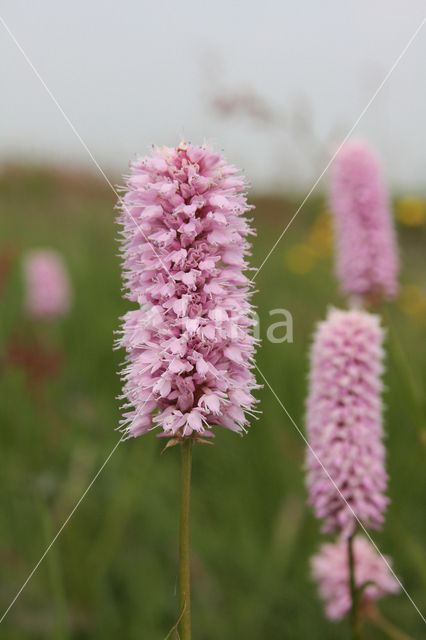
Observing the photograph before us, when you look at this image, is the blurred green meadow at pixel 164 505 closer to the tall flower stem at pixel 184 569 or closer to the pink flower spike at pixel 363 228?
the pink flower spike at pixel 363 228

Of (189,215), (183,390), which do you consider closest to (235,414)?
(183,390)

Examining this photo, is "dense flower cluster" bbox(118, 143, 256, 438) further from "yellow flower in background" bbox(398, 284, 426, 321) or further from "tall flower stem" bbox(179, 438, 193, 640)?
"yellow flower in background" bbox(398, 284, 426, 321)

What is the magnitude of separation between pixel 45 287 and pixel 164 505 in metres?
2.82

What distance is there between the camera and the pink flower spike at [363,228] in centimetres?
367

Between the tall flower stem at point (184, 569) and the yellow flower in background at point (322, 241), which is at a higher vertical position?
the yellow flower in background at point (322, 241)

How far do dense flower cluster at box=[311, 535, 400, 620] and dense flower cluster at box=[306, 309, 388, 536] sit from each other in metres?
0.27

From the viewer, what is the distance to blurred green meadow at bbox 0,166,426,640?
3.09 metres

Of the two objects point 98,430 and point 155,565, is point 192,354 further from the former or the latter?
point 98,430

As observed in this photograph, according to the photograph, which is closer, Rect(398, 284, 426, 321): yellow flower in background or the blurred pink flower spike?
Rect(398, 284, 426, 321): yellow flower in background

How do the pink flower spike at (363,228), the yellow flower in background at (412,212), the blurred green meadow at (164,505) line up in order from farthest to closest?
the yellow flower in background at (412,212), the pink flower spike at (363,228), the blurred green meadow at (164,505)

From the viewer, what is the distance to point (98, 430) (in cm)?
448

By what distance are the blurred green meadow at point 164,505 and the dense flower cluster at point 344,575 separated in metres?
0.25

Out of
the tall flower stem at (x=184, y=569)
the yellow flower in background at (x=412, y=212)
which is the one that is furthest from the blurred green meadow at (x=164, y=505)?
the tall flower stem at (x=184, y=569)

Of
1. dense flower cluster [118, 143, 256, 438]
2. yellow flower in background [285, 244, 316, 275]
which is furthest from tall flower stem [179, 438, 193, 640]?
yellow flower in background [285, 244, 316, 275]
